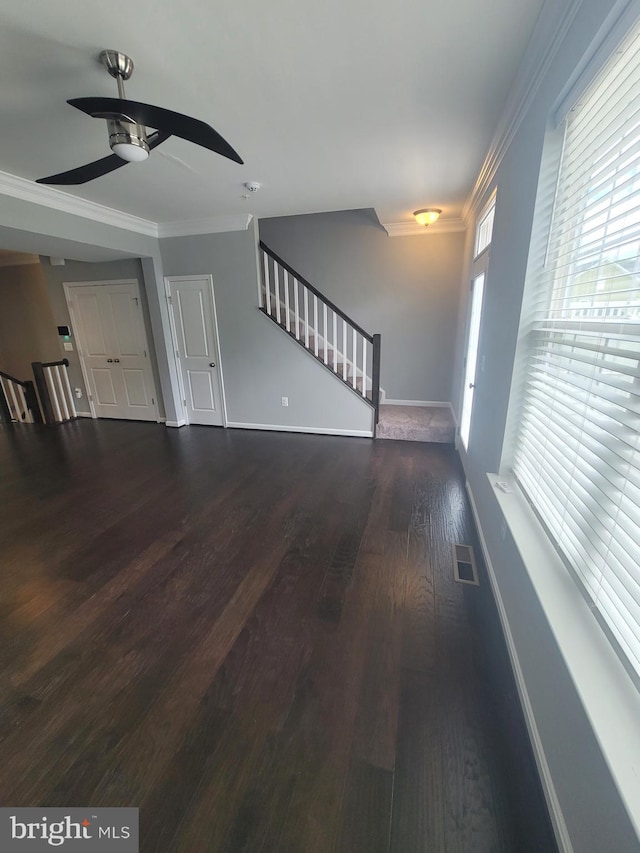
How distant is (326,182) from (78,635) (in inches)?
151

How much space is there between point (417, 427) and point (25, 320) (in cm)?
785

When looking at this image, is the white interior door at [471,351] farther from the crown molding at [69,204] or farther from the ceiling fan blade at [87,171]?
the crown molding at [69,204]

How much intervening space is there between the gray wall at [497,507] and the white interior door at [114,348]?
4703 mm

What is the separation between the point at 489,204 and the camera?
282 centimetres

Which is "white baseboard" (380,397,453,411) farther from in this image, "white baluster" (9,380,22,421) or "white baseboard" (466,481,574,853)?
"white baluster" (9,380,22,421)

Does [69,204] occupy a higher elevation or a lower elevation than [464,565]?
higher

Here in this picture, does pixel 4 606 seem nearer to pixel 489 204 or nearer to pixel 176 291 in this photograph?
pixel 176 291

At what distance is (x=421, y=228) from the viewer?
476 centimetres

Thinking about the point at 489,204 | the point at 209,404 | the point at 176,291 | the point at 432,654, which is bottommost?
the point at 432,654

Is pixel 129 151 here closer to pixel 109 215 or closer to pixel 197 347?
pixel 109 215

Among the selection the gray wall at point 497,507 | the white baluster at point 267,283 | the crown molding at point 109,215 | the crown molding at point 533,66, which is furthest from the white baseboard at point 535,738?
the crown molding at point 109,215

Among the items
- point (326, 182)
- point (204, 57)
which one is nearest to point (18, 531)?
point (204, 57)

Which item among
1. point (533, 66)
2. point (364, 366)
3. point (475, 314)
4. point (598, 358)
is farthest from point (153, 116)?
point (364, 366)

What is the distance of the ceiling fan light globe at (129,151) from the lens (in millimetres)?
1678
